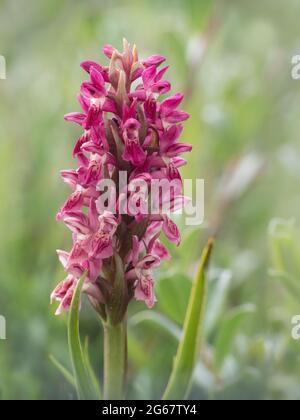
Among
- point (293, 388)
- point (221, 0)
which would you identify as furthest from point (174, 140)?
point (221, 0)

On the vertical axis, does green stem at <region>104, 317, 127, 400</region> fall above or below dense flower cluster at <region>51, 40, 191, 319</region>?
below

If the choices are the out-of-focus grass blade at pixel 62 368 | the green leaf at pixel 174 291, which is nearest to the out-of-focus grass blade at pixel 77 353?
the out-of-focus grass blade at pixel 62 368

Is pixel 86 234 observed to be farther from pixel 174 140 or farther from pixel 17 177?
pixel 17 177

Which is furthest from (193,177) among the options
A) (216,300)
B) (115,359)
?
(115,359)

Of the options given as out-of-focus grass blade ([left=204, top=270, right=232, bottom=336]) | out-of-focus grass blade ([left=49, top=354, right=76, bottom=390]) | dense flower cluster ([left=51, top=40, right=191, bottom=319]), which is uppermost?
dense flower cluster ([left=51, top=40, right=191, bottom=319])

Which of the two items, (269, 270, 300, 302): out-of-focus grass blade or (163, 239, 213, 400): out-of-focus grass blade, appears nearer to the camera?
(163, 239, 213, 400): out-of-focus grass blade

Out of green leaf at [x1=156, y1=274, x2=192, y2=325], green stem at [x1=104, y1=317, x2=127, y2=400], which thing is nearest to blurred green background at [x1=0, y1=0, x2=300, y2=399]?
green leaf at [x1=156, y1=274, x2=192, y2=325]

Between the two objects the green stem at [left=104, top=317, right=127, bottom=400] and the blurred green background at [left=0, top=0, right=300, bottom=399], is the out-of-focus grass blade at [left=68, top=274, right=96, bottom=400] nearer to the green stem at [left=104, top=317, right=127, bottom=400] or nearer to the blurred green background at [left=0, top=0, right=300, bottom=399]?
the green stem at [left=104, top=317, right=127, bottom=400]
